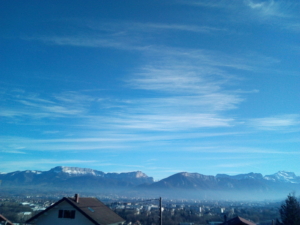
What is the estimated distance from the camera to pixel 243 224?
933 inches

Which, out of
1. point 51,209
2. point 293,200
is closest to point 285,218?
point 293,200

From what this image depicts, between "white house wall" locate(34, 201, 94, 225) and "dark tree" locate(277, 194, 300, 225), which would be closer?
"white house wall" locate(34, 201, 94, 225)

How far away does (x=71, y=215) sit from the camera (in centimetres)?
2666

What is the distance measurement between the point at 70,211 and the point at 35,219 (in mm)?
3948

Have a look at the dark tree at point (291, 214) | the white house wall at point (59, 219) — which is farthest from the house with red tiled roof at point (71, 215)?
the dark tree at point (291, 214)

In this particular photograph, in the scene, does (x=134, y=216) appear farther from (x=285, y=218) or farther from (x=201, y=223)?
(x=285, y=218)

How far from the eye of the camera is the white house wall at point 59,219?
86.1 feet

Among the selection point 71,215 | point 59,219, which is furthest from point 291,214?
point 59,219

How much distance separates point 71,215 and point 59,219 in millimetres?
1421

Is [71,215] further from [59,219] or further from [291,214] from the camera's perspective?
[291,214]

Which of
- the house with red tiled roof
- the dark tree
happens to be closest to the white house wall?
the house with red tiled roof

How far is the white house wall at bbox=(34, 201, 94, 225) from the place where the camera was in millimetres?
26250

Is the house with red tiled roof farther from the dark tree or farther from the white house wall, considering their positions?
the dark tree

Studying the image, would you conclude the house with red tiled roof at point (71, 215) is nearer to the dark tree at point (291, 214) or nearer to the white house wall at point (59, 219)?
the white house wall at point (59, 219)
